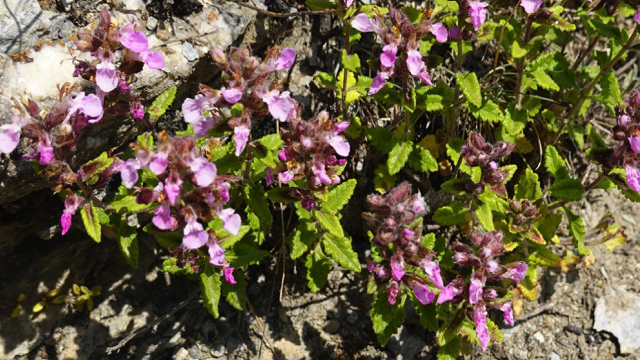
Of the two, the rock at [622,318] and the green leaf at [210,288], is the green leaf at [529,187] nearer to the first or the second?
the rock at [622,318]

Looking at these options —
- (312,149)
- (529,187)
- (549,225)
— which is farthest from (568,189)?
(312,149)

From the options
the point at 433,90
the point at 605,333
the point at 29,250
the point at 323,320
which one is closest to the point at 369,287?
the point at 323,320

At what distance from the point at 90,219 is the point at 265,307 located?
2.11 meters

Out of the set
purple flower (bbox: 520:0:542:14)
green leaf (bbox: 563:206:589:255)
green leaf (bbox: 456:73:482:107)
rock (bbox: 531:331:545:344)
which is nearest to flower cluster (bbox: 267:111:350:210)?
green leaf (bbox: 456:73:482:107)

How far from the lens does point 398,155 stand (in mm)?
4590

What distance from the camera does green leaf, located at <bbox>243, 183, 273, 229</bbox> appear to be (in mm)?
4070

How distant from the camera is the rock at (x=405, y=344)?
16.5 ft

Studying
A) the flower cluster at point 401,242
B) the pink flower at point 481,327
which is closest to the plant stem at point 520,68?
the flower cluster at point 401,242

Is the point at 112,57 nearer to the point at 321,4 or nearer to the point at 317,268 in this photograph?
the point at 321,4

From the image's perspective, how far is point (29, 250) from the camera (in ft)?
16.4

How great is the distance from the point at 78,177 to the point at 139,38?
3.54 feet

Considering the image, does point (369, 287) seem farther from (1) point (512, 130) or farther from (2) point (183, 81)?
(2) point (183, 81)

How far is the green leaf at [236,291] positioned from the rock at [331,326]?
118 cm

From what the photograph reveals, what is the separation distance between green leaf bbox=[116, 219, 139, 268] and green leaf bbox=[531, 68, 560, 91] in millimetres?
3724
